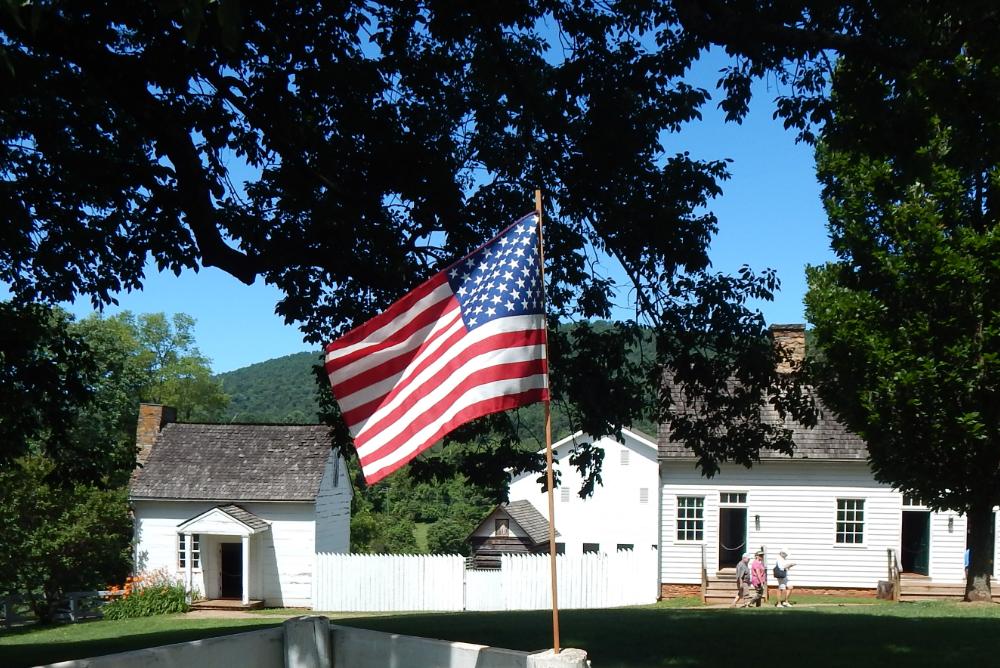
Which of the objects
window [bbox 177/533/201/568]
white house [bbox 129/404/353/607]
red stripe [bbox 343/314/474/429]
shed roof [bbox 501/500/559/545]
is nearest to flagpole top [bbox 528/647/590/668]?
red stripe [bbox 343/314/474/429]

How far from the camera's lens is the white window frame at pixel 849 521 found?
34.8 meters

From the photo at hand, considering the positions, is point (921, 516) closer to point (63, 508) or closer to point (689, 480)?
point (689, 480)

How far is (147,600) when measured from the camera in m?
35.6

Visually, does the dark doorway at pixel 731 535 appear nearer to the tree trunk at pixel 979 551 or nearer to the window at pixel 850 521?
the window at pixel 850 521

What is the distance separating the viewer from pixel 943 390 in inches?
903

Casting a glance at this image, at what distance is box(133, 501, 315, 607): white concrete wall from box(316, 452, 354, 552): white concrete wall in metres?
0.82

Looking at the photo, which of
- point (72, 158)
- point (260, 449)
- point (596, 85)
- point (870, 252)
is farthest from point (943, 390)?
point (260, 449)

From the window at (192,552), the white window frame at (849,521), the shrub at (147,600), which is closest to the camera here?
the white window frame at (849,521)

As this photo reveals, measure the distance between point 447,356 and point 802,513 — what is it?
100 feet

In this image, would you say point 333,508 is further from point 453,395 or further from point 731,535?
point 453,395

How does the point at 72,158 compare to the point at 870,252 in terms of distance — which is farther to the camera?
the point at 870,252

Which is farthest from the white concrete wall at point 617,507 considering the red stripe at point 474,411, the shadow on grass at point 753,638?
the red stripe at point 474,411

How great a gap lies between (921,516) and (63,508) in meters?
30.6

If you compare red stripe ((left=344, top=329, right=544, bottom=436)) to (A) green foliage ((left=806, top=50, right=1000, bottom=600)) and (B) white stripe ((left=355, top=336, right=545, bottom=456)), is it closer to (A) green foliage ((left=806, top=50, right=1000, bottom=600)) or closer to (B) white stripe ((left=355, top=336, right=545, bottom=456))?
(B) white stripe ((left=355, top=336, right=545, bottom=456))
